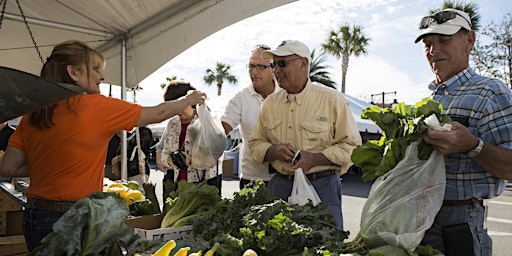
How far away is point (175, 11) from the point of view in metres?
4.65

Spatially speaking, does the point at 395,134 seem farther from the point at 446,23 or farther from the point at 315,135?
the point at 315,135

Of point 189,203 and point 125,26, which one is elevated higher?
point 125,26

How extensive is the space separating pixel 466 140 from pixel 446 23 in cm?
66

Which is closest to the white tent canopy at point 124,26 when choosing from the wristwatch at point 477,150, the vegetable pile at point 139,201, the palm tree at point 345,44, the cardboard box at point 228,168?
the vegetable pile at point 139,201

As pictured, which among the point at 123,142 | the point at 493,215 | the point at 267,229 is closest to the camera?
the point at 267,229

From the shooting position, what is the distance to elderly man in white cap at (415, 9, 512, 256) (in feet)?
6.25

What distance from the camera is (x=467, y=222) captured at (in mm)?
1997

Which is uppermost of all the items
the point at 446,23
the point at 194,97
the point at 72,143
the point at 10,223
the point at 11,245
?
the point at 446,23

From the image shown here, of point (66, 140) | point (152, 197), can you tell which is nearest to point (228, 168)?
point (152, 197)

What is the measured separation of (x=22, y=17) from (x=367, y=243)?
4.48 m

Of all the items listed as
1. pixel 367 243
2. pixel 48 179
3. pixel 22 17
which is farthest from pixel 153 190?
pixel 22 17

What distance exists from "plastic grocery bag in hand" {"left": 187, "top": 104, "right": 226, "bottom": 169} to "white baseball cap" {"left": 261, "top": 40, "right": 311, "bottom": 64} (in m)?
0.72

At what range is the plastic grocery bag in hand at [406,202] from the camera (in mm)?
1756

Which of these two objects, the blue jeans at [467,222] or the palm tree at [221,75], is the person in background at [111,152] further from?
the palm tree at [221,75]
